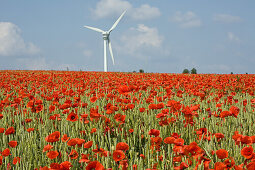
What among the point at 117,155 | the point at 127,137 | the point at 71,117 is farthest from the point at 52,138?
the point at 127,137

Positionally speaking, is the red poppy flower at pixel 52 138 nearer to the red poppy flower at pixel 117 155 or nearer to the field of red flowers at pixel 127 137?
the field of red flowers at pixel 127 137

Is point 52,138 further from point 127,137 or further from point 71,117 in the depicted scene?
point 127,137

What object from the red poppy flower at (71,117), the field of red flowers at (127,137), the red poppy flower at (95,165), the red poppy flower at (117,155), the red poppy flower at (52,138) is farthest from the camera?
the red poppy flower at (71,117)

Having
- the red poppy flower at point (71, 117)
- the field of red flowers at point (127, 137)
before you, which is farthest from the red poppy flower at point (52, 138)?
the red poppy flower at point (71, 117)

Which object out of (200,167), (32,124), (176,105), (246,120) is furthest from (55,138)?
(246,120)

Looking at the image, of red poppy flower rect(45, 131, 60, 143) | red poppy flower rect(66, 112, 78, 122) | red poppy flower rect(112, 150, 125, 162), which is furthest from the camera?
red poppy flower rect(66, 112, 78, 122)

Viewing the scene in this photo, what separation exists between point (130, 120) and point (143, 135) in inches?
27.5

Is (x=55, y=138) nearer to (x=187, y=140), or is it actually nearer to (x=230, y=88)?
(x=187, y=140)

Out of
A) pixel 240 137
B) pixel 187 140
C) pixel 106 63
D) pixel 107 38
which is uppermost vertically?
pixel 107 38

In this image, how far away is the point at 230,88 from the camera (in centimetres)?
920

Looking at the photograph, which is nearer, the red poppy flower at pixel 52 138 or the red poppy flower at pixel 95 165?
the red poppy flower at pixel 95 165

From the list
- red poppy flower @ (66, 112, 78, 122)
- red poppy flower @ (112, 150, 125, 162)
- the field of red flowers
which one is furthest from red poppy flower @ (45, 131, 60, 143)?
red poppy flower @ (112, 150, 125, 162)

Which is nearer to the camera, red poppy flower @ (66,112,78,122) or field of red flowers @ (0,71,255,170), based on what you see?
field of red flowers @ (0,71,255,170)

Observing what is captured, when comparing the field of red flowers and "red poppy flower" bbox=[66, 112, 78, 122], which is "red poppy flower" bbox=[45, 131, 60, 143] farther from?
"red poppy flower" bbox=[66, 112, 78, 122]
